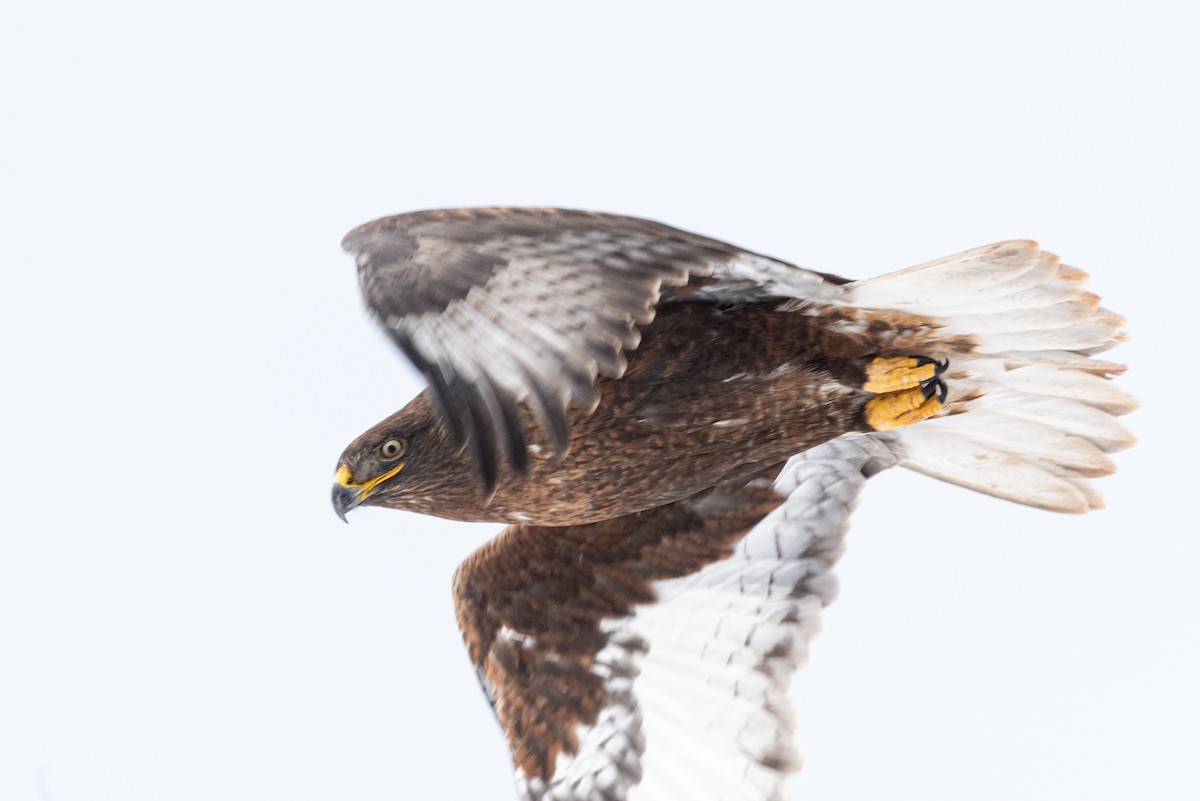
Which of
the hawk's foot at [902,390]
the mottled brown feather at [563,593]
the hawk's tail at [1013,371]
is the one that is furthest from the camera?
the mottled brown feather at [563,593]

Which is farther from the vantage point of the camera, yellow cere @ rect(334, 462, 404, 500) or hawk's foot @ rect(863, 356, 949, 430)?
yellow cere @ rect(334, 462, 404, 500)

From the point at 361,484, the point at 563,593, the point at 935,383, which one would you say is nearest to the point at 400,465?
the point at 361,484

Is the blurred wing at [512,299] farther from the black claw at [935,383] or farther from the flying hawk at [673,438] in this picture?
the black claw at [935,383]

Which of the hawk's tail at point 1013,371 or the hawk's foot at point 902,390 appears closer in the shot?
the hawk's tail at point 1013,371

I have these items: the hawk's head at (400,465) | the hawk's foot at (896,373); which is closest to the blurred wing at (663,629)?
the hawk's foot at (896,373)

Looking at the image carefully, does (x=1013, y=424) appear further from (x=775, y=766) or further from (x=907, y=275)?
(x=775, y=766)

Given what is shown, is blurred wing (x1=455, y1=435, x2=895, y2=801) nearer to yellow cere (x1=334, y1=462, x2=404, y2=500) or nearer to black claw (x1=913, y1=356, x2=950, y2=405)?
black claw (x1=913, y1=356, x2=950, y2=405)

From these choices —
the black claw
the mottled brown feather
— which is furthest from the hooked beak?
the black claw

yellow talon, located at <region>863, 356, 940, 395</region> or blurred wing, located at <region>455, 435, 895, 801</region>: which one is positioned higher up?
yellow talon, located at <region>863, 356, 940, 395</region>

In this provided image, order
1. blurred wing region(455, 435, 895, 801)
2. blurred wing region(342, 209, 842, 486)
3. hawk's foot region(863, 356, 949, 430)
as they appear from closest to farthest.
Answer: blurred wing region(342, 209, 842, 486), hawk's foot region(863, 356, 949, 430), blurred wing region(455, 435, 895, 801)
